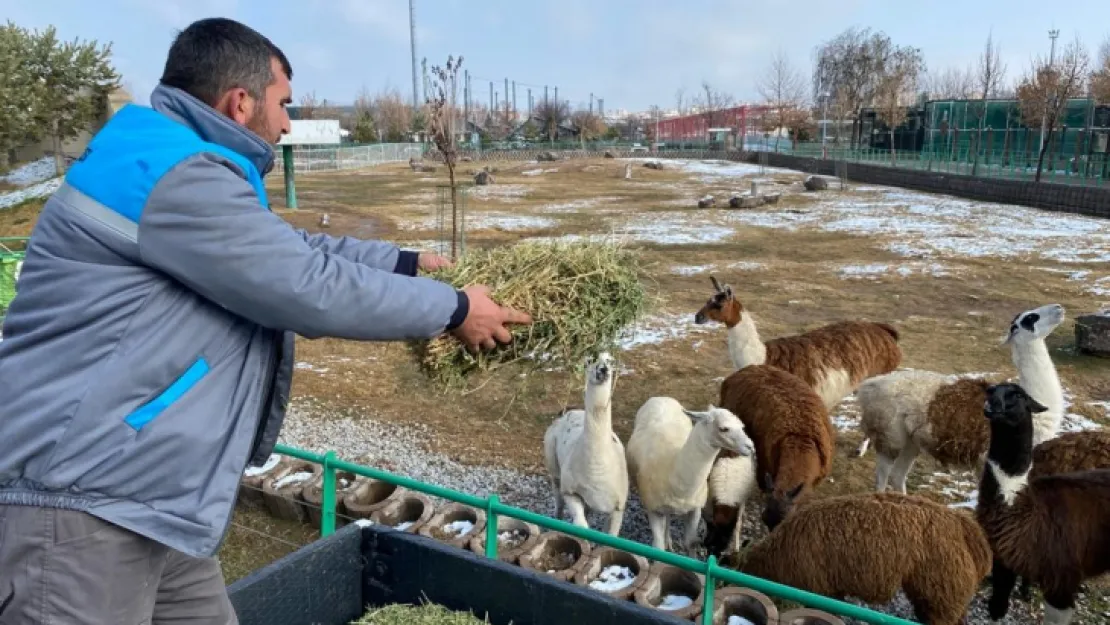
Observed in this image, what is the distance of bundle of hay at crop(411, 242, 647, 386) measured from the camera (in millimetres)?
3055

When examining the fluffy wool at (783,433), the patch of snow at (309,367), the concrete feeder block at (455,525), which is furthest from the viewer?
the patch of snow at (309,367)

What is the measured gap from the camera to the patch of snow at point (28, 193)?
84.9 ft

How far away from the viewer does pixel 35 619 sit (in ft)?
5.64

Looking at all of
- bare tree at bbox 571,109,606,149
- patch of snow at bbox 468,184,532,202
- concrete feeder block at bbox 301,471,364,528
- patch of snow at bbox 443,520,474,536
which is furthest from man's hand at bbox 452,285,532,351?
bare tree at bbox 571,109,606,149

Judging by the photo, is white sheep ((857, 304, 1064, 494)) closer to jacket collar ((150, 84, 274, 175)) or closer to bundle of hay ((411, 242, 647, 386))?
bundle of hay ((411, 242, 647, 386))

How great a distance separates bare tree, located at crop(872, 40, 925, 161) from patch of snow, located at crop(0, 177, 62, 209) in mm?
31938

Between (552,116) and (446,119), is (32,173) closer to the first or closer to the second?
(446,119)

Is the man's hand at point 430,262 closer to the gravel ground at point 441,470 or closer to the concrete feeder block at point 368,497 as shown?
the concrete feeder block at point 368,497

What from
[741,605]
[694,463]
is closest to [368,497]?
[694,463]

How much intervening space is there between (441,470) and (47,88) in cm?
3141

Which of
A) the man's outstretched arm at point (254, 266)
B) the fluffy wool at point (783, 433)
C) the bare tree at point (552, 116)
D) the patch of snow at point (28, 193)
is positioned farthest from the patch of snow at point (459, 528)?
the bare tree at point (552, 116)

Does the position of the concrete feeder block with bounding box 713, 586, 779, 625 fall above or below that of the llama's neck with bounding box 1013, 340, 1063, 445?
below

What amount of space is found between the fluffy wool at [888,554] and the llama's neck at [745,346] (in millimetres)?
2789

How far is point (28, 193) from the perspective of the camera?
90.8 ft
